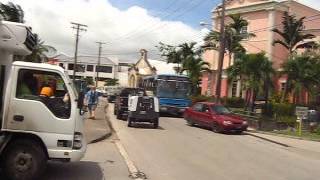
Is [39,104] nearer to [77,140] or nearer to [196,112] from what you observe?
[77,140]

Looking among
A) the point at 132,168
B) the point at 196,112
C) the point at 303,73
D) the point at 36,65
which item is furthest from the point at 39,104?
the point at 303,73

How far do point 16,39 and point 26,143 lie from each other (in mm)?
2029

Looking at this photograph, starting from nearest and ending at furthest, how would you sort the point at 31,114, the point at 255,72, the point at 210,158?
the point at 31,114, the point at 210,158, the point at 255,72

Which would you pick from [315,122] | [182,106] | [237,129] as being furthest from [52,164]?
[182,106]

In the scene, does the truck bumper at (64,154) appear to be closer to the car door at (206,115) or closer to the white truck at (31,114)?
the white truck at (31,114)

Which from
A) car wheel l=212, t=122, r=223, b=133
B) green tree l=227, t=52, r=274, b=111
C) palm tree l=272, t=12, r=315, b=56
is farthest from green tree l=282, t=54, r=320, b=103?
car wheel l=212, t=122, r=223, b=133

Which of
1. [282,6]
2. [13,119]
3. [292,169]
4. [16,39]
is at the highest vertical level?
[282,6]

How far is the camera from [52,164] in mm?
14109

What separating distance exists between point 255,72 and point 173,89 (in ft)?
19.0

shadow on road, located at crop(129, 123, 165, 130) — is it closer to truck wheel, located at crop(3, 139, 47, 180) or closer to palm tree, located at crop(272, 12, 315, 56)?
truck wheel, located at crop(3, 139, 47, 180)

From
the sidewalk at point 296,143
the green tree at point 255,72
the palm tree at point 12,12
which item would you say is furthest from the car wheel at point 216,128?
the palm tree at point 12,12

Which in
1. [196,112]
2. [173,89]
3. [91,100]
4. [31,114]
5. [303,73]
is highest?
[303,73]

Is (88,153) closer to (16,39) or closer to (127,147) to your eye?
(127,147)

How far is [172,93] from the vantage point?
136 ft
